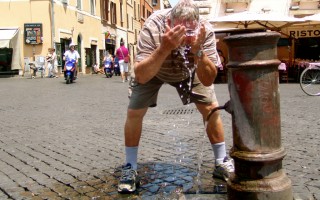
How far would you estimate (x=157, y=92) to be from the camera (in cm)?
324

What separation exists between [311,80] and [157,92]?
26.1 feet

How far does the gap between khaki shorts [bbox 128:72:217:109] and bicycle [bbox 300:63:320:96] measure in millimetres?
7568

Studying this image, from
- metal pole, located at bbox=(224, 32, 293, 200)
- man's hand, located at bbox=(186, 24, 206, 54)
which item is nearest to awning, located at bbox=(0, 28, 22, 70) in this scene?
man's hand, located at bbox=(186, 24, 206, 54)

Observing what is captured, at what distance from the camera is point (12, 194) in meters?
3.12

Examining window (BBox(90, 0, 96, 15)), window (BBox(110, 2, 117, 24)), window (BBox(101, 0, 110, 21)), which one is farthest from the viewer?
window (BBox(110, 2, 117, 24))

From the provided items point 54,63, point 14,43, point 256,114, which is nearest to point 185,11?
point 256,114

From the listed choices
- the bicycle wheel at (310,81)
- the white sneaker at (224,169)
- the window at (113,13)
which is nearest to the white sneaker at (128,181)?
the white sneaker at (224,169)

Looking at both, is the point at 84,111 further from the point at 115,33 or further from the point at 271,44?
the point at 115,33

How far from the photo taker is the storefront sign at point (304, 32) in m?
15.7

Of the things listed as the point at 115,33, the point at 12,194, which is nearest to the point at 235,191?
the point at 12,194

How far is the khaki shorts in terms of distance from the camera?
10.4 feet

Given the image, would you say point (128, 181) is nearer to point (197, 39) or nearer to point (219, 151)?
point (219, 151)

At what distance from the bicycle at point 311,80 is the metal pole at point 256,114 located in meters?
8.29

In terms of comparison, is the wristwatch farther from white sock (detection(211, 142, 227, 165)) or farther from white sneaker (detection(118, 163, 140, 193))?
white sneaker (detection(118, 163, 140, 193))
